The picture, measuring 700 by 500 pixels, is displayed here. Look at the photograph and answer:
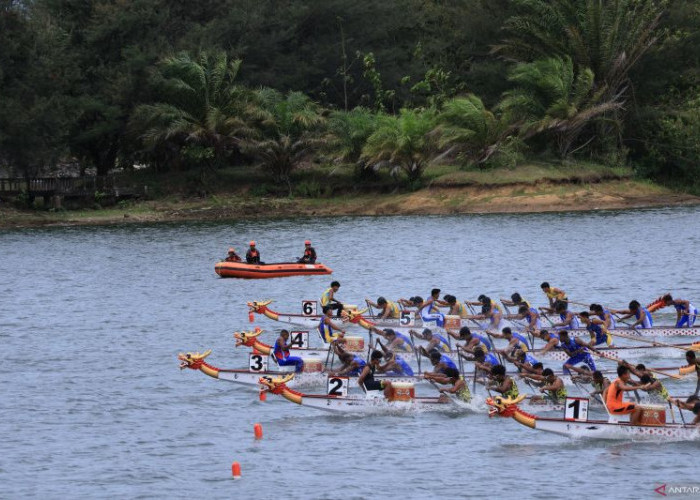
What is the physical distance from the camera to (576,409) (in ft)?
92.3

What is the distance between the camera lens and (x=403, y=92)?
94.1m

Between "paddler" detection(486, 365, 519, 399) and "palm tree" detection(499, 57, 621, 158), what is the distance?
5048cm

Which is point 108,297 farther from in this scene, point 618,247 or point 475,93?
point 475,93

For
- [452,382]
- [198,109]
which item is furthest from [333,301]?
[198,109]

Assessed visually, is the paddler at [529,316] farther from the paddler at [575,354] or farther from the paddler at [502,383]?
the paddler at [502,383]

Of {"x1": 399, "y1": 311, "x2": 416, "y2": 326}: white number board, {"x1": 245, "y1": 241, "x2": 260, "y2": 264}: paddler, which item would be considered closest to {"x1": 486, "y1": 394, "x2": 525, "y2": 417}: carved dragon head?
{"x1": 399, "y1": 311, "x2": 416, "y2": 326}: white number board

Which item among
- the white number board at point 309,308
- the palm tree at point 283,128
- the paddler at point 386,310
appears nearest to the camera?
the paddler at point 386,310

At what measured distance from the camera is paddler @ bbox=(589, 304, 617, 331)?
36.9 m

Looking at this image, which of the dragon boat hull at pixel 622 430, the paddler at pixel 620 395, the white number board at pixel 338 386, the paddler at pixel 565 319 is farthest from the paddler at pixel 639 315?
the white number board at pixel 338 386

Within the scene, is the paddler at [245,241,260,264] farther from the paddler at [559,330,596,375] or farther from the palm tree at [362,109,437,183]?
the paddler at [559,330,596,375]

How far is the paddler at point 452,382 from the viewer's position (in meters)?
31.1

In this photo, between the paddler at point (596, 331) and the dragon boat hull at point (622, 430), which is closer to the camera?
the dragon boat hull at point (622, 430)

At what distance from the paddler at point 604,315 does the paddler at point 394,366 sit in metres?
7.14

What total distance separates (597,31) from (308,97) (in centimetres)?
2172
